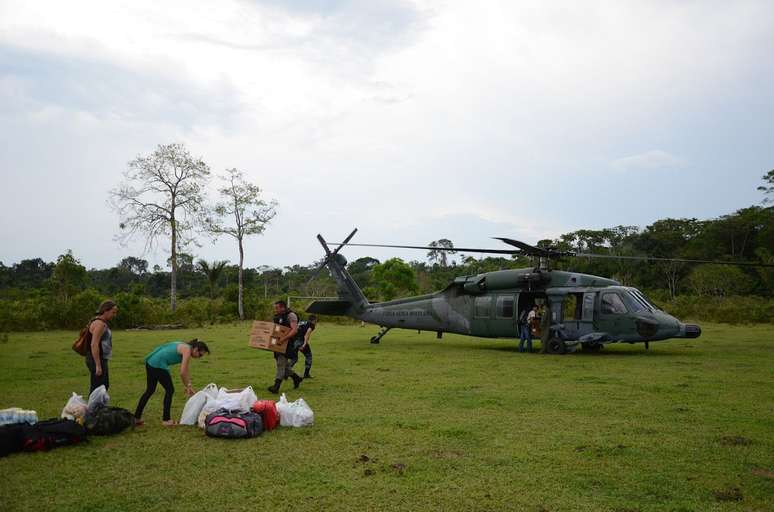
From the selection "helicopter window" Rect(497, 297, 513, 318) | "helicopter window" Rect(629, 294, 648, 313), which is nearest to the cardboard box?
"helicopter window" Rect(497, 297, 513, 318)

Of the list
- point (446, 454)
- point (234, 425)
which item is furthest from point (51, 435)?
point (446, 454)

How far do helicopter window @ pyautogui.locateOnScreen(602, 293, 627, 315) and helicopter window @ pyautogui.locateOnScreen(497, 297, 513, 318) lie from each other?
276 centimetres

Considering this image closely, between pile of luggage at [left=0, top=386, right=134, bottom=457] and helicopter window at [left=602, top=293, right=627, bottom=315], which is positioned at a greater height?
helicopter window at [left=602, top=293, right=627, bottom=315]

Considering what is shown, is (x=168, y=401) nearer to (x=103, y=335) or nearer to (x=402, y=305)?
(x=103, y=335)

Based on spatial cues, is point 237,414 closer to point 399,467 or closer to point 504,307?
point 399,467

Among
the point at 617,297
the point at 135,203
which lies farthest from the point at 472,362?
the point at 135,203

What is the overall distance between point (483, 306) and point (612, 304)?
155 inches

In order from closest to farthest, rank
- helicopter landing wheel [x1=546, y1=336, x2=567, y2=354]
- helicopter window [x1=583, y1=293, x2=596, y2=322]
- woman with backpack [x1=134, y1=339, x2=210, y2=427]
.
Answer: woman with backpack [x1=134, y1=339, x2=210, y2=427], helicopter window [x1=583, y1=293, x2=596, y2=322], helicopter landing wheel [x1=546, y1=336, x2=567, y2=354]

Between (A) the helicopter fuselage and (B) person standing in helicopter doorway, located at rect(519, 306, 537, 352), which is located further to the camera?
(B) person standing in helicopter doorway, located at rect(519, 306, 537, 352)

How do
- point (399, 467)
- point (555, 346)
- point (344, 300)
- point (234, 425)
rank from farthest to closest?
point (344, 300)
point (555, 346)
point (234, 425)
point (399, 467)

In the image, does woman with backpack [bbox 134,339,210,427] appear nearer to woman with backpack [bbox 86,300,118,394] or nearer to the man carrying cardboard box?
woman with backpack [bbox 86,300,118,394]

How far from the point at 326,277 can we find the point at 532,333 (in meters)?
46.0

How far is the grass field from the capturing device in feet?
16.4

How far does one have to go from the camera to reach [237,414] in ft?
23.9
